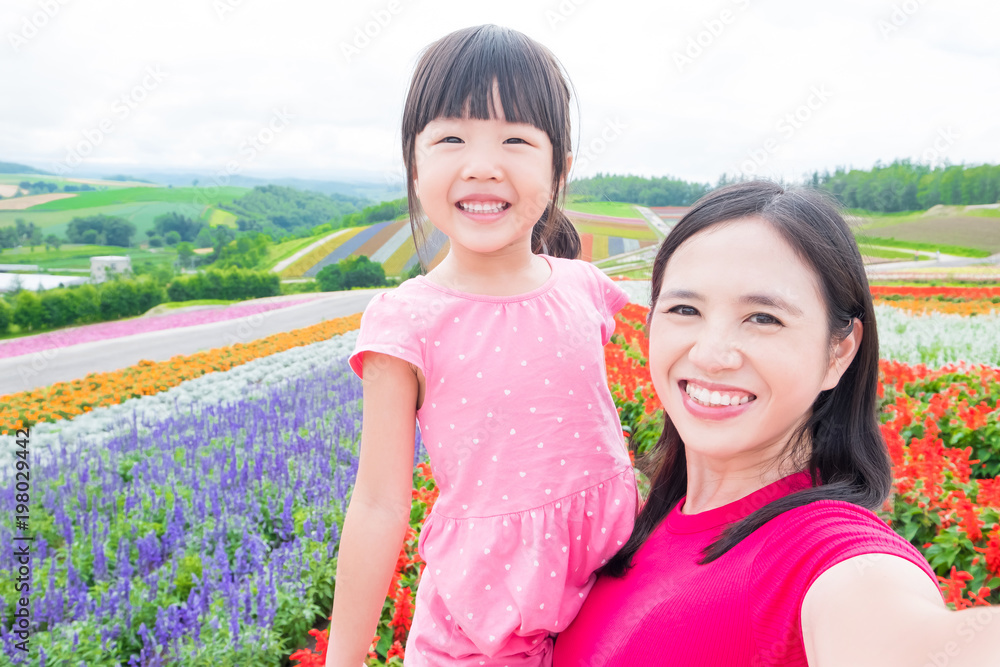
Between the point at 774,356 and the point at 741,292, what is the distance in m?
0.12

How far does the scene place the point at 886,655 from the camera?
2.30ft

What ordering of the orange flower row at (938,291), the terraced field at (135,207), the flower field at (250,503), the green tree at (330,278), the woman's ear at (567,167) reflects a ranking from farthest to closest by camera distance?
the green tree at (330,278) < the orange flower row at (938,291) < the terraced field at (135,207) < the flower field at (250,503) < the woman's ear at (567,167)

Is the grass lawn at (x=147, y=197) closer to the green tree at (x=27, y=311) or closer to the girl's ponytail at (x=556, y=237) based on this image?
the green tree at (x=27, y=311)

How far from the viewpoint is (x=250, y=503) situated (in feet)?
11.4

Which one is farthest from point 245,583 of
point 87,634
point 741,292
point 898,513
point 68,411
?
point 68,411

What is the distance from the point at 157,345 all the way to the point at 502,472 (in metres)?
7.25

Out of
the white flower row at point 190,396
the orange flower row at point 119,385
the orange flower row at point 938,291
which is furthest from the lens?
the orange flower row at point 938,291

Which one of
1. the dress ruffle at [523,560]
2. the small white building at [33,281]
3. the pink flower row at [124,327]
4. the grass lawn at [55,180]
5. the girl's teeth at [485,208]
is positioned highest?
the grass lawn at [55,180]

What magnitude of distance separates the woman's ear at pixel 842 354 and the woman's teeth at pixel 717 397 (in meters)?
0.17

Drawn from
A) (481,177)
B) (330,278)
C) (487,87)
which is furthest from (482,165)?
(330,278)

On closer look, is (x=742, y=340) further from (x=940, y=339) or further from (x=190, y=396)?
(x=190, y=396)

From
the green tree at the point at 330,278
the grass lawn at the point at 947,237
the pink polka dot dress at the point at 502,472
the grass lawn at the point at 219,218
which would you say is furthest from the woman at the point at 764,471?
the green tree at the point at 330,278

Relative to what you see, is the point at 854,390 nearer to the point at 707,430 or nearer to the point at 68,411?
the point at 707,430

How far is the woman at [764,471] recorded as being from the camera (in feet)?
2.63
